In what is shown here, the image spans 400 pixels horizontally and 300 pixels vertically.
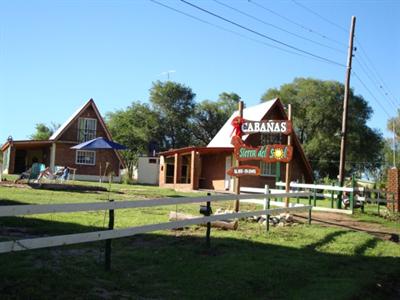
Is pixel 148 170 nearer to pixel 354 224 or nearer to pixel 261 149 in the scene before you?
pixel 261 149

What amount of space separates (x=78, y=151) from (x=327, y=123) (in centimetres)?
2649

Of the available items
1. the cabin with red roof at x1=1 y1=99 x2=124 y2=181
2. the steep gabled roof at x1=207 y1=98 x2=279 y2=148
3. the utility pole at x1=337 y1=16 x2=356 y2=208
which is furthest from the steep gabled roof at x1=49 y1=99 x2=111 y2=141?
the utility pole at x1=337 y1=16 x2=356 y2=208

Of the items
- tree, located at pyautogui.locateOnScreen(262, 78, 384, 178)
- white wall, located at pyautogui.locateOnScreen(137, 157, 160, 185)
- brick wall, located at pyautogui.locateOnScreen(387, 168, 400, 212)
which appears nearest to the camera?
brick wall, located at pyautogui.locateOnScreen(387, 168, 400, 212)

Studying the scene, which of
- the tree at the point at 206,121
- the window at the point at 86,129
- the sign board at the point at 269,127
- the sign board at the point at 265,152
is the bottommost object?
the sign board at the point at 265,152

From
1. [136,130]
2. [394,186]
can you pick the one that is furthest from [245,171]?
[136,130]

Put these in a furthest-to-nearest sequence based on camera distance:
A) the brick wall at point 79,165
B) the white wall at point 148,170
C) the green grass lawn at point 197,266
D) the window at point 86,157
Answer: the white wall at point 148,170, the window at point 86,157, the brick wall at point 79,165, the green grass lawn at point 197,266

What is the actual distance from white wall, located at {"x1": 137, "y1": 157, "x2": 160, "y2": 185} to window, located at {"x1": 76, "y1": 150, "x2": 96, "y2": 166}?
449cm

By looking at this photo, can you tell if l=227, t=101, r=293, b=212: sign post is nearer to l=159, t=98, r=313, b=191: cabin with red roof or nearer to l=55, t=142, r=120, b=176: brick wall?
l=159, t=98, r=313, b=191: cabin with red roof

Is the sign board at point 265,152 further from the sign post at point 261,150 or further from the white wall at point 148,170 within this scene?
the white wall at point 148,170

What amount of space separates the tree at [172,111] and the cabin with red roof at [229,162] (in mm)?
22667

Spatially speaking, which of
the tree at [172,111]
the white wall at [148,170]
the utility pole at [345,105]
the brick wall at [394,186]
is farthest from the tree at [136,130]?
the brick wall at [394,186]

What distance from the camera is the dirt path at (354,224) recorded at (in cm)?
1469

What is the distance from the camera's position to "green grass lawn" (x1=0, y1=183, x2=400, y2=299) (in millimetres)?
6223

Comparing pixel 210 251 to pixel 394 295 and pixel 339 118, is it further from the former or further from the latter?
pixel 339 118
